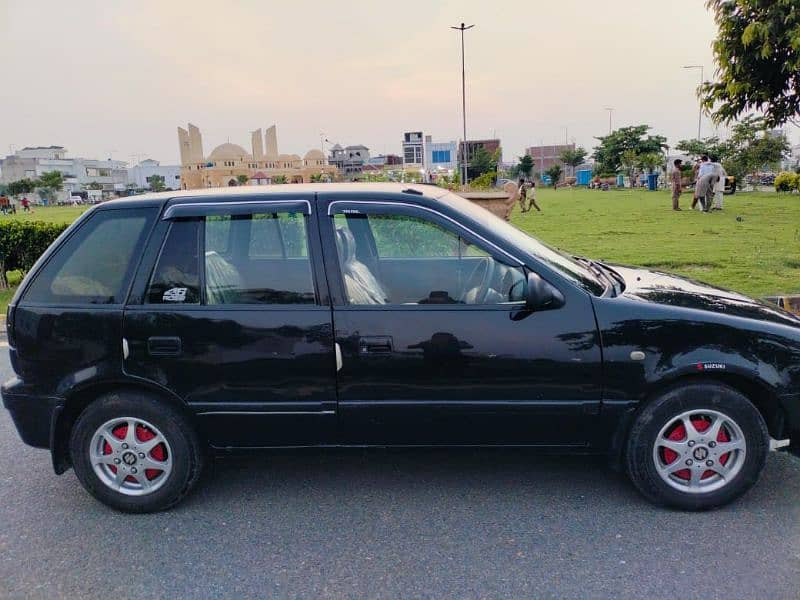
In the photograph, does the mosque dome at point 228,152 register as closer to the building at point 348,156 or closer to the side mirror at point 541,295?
the building at point 348,156

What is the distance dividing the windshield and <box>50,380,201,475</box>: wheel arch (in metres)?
1.78

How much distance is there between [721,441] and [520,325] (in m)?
1.16

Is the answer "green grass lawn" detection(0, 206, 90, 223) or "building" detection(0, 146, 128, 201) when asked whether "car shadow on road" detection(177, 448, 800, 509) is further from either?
"building" detection(0, 146, 128, 201)

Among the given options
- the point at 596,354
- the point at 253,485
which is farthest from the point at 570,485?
the point at 253,485

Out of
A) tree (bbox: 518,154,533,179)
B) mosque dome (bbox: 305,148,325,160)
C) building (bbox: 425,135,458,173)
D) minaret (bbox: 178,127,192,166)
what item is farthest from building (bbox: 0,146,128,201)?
tree (bbox: 518,154,533,179)

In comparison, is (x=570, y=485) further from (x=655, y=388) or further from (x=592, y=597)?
(x=592, y=597)

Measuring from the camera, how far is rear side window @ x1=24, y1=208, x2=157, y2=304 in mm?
3490

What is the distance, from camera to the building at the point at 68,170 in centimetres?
12812

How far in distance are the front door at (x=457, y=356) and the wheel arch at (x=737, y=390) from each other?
0.17 meters

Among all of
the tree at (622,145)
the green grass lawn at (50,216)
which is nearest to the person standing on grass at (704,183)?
the green grass lawn at (50,216)

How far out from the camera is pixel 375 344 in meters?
3.30

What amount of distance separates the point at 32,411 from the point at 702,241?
1191 cm

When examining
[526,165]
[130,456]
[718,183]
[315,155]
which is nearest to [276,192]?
[130,456]

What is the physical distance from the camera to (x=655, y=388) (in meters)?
3.27
